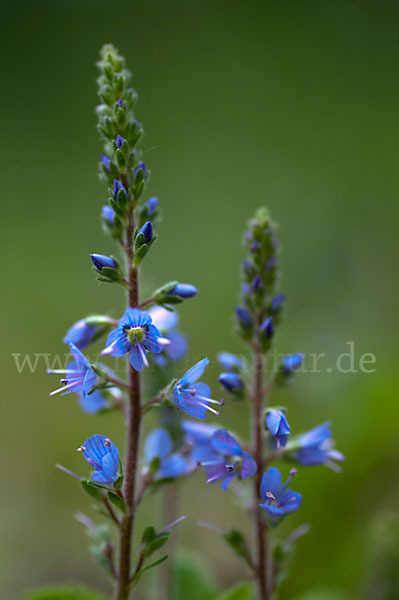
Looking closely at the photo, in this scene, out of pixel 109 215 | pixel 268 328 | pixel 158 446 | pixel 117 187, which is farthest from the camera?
pixel 158 446

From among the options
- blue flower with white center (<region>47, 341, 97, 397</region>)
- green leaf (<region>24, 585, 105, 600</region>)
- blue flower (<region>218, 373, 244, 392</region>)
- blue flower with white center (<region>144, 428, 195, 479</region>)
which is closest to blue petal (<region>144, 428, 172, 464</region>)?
blue flower with white center (<region>144, 428, 195, 479</region>)

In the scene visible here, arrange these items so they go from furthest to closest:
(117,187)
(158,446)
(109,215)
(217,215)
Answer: (217,215), (158,446), (109,215), (117,187)

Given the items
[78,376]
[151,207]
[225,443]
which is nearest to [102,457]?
[78,376]

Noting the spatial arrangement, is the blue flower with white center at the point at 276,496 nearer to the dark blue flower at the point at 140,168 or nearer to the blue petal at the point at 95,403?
the blue petal at the point at 95,403

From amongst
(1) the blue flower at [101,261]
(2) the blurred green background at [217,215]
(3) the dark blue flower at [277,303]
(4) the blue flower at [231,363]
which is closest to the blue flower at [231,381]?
(4) the blue flower at [231,363]

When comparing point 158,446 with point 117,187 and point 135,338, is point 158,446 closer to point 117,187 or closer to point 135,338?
point 135,338
